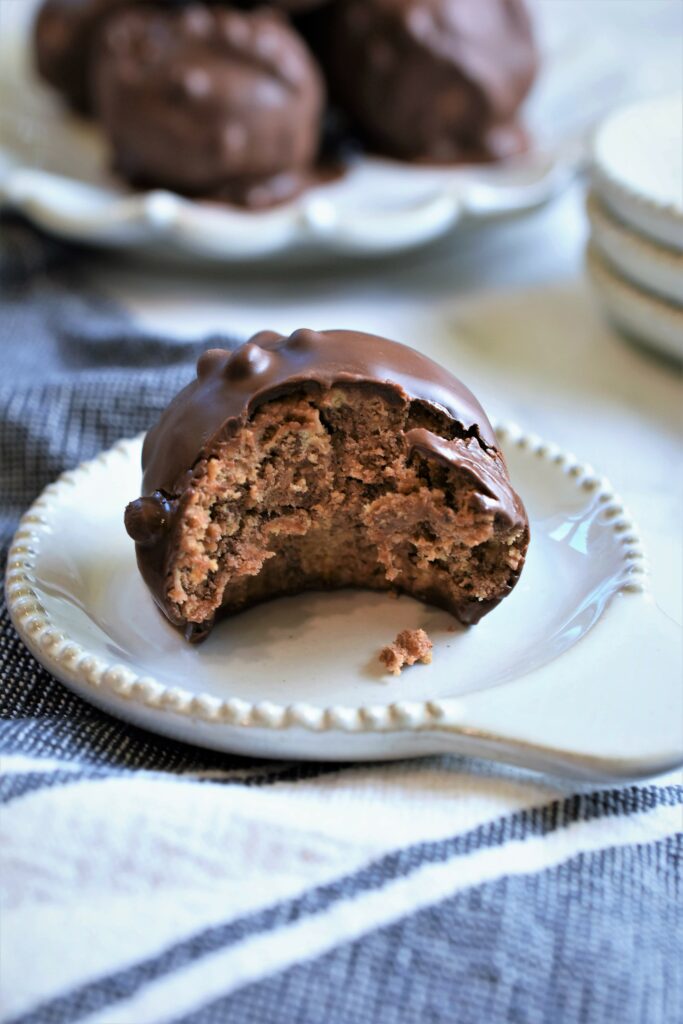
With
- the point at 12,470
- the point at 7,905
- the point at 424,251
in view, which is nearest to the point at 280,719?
the point at 7,905

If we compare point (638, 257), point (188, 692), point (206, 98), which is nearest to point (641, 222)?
point (638, 257)

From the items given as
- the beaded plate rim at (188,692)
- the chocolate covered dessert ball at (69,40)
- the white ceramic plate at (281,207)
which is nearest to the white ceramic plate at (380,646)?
the beaded plate rim at (188,692)

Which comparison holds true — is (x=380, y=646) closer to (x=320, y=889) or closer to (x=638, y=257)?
(x=320, y=889)

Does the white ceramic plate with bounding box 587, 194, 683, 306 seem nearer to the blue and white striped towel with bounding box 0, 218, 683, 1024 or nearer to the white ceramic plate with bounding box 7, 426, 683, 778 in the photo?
the white ceramic plate with bounding box 7, 426, 683, 778

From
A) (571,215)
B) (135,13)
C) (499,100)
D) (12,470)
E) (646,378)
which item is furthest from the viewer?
(571,215)

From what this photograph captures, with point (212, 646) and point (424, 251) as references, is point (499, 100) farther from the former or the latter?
point (212, 646)

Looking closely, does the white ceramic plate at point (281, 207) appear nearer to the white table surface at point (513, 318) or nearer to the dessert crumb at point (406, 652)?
the white table surface at point (513, 318)
